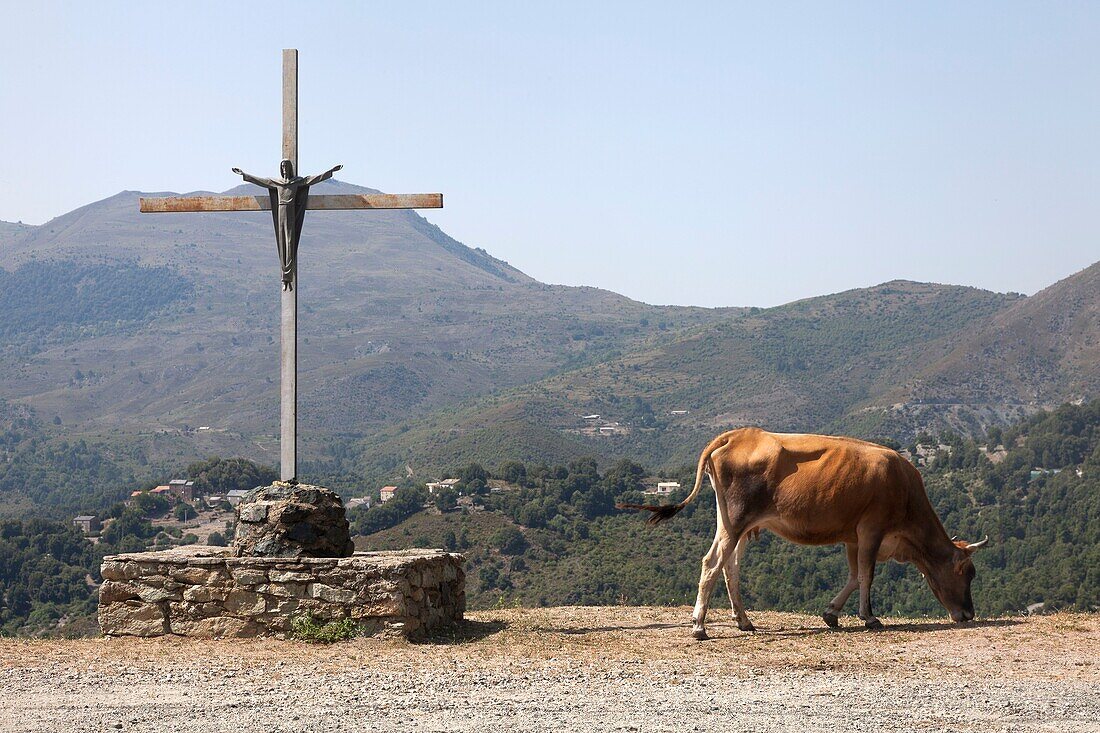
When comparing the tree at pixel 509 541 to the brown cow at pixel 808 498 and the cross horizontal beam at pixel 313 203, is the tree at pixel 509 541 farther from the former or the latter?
the brown cow at pixel 808 498

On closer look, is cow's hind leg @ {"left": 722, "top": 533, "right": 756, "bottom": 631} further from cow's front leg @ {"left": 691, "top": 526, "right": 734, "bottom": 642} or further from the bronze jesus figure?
the bronze jesus figure

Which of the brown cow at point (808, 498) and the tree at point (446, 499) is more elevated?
the brown cow at point (808, 498)

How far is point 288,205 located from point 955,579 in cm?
813

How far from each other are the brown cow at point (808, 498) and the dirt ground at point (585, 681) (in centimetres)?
62

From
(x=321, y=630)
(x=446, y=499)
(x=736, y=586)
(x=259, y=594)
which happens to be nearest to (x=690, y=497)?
(x=736, y=586)

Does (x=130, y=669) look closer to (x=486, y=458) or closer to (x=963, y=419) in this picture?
(x=486, y=458)

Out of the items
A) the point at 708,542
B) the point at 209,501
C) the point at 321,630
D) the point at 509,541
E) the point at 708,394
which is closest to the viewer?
the point at 321,630

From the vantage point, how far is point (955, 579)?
41.6 feet

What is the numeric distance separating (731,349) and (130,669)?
181654mm

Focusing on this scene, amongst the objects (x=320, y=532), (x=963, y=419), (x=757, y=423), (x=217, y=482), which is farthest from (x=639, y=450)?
(x=320, y=532)

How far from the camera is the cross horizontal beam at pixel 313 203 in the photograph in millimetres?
13377

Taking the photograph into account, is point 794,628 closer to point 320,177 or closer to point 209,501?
point 320,177

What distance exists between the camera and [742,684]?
9.39 metres

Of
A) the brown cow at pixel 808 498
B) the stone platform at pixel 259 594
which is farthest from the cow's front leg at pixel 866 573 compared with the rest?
the stone platform at pixel 259 594
